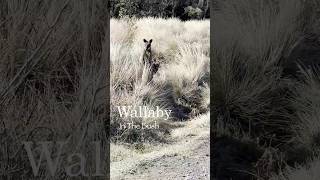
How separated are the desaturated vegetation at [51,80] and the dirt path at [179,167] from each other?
0.67 feet

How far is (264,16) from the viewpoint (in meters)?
2.58

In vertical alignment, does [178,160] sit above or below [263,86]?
below

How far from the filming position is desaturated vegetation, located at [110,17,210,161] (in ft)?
8.25

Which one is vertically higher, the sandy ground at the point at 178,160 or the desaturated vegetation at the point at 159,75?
the desaturated vegetation at the point at 159,75

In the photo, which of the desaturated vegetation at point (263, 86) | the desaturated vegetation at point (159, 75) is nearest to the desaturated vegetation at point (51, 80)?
the desaturated vegetation at point (159, 75)

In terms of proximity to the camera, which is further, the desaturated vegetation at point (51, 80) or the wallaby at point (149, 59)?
the wallaby at point (149, 59)

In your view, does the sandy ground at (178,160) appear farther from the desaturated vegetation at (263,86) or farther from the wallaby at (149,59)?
the wallaby at (149,59)

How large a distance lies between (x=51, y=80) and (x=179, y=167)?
Result: 0.64 metres

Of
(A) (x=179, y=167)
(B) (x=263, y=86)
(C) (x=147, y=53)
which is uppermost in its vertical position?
(C) (x=147, y=53)

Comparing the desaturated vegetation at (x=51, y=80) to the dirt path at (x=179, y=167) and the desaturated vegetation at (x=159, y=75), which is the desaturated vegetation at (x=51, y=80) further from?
the dirt path at (x=179, y=167)

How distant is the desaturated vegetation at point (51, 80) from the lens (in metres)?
2.39

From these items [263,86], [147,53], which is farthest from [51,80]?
[263,86]

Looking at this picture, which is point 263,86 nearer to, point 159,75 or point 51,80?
point 159,75

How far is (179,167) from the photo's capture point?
2529 millimetres
